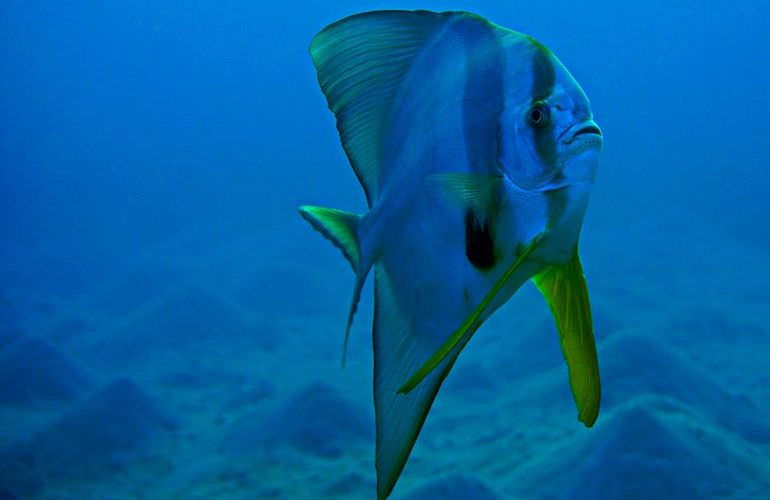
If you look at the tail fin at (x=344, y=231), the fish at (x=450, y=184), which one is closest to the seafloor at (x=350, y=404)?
the tail fin at (x=344, y=231)

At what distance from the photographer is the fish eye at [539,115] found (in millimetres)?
756

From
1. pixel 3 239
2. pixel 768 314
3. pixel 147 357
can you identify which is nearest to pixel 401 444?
pixel 147 357

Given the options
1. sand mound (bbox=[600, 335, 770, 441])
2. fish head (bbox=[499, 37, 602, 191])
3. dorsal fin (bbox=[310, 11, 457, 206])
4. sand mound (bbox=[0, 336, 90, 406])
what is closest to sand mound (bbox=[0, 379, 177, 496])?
sand mound (bbox=[0, 336, 90, 406])

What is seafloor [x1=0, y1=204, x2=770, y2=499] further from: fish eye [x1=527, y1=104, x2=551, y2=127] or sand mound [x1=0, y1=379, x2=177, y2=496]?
fish eye [x1=527, y1=104, x2=551, y2=127]

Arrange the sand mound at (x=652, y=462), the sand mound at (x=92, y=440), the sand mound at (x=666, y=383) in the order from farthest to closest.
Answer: the sand mound at (x=666, y=383) → the sand mound at (x=92, y=440) → the sand mound at (x=652, y=462)

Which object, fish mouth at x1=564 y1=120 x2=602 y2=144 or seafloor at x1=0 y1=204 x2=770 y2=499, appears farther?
seafloor at x1=0 y1=204 x2=770 y2=499

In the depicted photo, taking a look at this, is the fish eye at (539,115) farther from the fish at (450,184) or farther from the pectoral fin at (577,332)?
the pectoral fin at (577,332)

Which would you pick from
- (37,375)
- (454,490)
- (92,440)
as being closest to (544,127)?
(454,490)

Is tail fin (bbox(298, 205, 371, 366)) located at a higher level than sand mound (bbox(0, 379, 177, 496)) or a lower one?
higher

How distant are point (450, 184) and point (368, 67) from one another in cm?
29

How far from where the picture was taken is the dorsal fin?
910 millimetres

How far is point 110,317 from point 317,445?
1165cm

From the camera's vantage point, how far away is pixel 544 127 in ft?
2.48

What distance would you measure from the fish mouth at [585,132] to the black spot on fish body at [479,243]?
145mm
